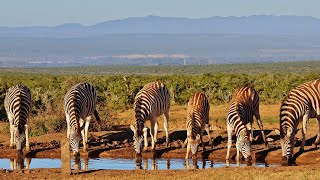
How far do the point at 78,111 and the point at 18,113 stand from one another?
205cm

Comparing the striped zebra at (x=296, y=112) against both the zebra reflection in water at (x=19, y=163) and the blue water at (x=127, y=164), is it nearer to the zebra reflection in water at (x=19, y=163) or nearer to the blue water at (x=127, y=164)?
the blue water at (x=127, y=164)

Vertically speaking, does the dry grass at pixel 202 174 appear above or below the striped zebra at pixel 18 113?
below

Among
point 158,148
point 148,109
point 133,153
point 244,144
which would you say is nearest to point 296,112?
point 244,144

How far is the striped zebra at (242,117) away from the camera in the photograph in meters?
21.3

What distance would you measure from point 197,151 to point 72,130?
369 centimetres

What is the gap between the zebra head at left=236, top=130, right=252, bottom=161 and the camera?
2120 cm

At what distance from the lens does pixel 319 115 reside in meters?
23.3

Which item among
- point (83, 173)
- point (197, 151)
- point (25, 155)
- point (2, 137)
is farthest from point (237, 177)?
point (2, 137)

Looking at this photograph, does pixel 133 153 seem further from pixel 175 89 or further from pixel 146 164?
pixel 175 89

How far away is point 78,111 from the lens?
78.4ft

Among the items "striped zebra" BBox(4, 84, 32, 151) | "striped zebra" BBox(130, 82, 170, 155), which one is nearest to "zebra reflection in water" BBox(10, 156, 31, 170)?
"striped zebra" BBox(4, 84, 32, 151)

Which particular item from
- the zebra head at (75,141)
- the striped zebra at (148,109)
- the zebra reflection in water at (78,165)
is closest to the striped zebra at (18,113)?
the zebra head at (75,141)

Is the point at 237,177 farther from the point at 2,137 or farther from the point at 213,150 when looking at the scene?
the point at 2,137

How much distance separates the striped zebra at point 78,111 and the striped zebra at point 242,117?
4.40 metres
